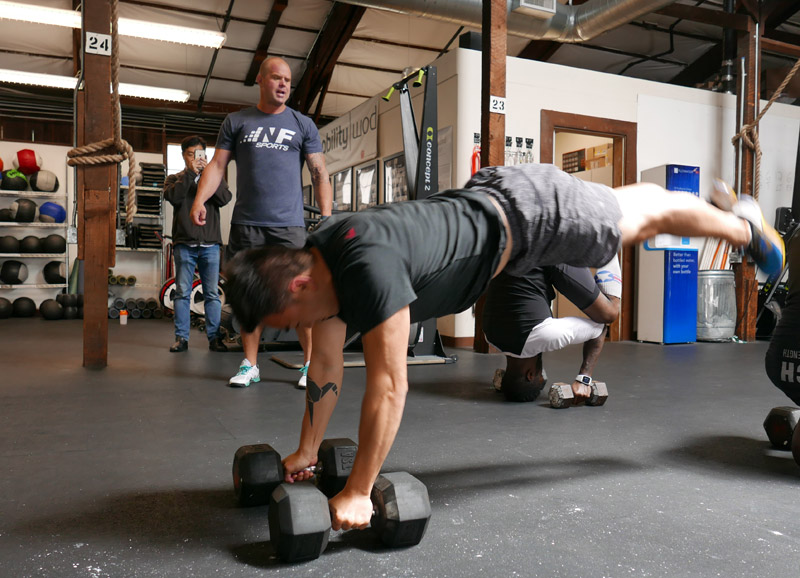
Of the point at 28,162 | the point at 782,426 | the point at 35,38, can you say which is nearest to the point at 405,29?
the point at 35,38

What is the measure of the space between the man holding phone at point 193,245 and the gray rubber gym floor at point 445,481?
4.16 ft

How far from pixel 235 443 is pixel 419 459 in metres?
0.59

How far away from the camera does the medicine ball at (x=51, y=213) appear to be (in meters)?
8.34

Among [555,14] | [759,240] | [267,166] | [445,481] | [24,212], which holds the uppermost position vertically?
[555,14]

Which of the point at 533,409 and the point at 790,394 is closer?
Result: the point at 790,394

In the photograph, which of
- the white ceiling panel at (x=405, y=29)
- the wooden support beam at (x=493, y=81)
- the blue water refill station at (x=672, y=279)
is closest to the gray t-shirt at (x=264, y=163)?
the wooden support beam at (x=493, y=81)

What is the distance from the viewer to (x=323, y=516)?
1136mm

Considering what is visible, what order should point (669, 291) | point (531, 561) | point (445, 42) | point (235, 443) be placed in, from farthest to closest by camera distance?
1. point (445, 42)
2. point (669, 291)
3. point (235, 443)
4. point (531, 561)

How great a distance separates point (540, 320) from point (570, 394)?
0.32 m

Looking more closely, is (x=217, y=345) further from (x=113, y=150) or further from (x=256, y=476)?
(x=256, y=476)

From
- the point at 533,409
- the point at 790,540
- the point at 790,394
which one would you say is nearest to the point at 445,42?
the point at 533,409

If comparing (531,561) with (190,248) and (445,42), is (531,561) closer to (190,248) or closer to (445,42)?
(190,248)

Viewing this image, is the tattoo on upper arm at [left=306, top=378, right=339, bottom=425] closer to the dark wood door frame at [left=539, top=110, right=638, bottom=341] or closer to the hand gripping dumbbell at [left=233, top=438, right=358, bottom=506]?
the hand gripping dumbbell at [left=233, top=438, right=358, bottom=506]

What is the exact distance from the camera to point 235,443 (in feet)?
6.31
